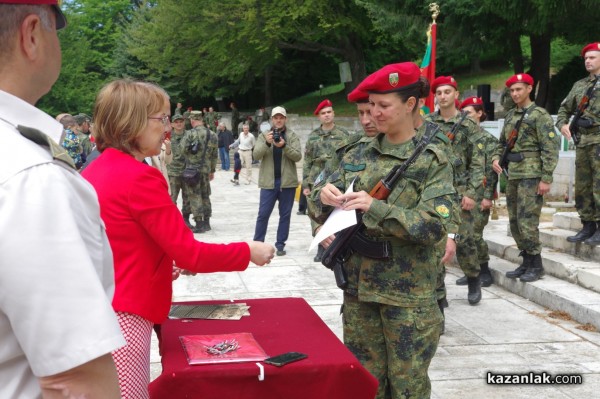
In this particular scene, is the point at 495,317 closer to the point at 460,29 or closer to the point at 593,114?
the point at 593,114

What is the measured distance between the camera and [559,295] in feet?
23.2

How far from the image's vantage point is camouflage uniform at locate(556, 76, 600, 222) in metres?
7.88

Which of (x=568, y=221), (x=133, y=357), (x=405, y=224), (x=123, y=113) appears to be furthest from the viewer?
(x=568, y=221)

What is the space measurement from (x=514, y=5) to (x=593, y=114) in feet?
30.5

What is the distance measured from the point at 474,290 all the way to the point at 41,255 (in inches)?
267

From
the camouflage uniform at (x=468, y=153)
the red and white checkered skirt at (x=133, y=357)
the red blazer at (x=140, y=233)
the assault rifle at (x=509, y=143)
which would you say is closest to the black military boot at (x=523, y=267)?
the assault rifle at (x=509, y=143)

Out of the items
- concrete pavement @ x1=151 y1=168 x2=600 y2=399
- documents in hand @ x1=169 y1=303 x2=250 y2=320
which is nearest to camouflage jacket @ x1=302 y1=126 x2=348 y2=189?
concrete pavement @ x1=151 y1=168 x2=600 y2=399

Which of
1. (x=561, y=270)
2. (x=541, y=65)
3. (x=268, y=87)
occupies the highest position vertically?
(x=268, y=87)

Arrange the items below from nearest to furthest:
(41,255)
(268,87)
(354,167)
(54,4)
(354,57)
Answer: (41,255), (54,4), (354,167), (354,57), (268,87)

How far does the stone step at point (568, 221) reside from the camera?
29.2 feet

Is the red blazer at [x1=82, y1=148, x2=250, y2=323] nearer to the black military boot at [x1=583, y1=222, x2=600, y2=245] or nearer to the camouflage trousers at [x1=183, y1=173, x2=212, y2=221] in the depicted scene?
the black military boot at [x1=583, y1=222, x2=600, y2=245]

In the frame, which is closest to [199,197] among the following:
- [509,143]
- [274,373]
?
[509,143]

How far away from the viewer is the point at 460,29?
1898cm
